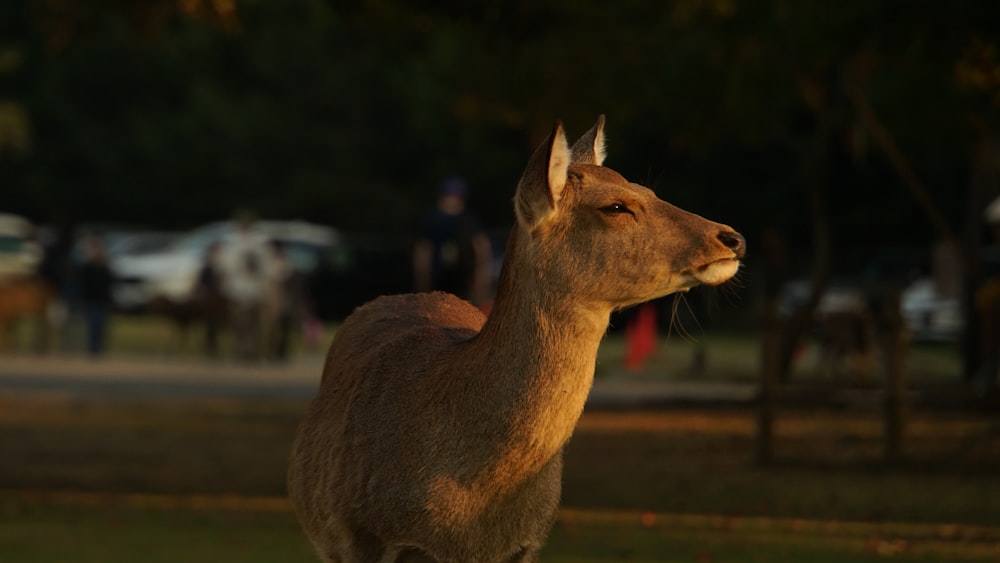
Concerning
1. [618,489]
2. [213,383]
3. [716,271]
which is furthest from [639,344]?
[716,271]

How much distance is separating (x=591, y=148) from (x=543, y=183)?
41.5 inches

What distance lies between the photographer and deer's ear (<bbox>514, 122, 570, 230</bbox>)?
762cm

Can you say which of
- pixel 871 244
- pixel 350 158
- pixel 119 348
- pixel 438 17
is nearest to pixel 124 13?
pixel 438 17

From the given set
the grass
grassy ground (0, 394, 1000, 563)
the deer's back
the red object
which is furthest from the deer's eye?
the red object

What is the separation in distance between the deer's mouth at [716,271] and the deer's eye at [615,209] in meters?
0.35

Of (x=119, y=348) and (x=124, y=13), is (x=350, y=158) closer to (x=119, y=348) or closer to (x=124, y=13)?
(x=119, y=348)

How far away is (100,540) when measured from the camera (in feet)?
47.2

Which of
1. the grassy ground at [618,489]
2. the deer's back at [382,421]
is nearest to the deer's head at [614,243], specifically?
the deer's back at [382,421]

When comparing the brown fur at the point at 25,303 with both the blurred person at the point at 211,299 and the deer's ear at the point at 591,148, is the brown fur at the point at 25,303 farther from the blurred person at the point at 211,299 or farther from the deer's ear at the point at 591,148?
the deer's ear at the point at 591,148

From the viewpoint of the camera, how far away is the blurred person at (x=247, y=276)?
118 feet

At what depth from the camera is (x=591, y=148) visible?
8.72 metres

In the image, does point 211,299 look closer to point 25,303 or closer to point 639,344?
point 25,303

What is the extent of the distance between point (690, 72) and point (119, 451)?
35.5 feet

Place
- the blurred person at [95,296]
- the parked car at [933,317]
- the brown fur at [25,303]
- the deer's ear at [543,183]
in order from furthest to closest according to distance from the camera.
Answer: the parked car at [933,317] → the brown fur at [25,303] → the blurred person at [95,296] → the deer's ear at [543,183]
